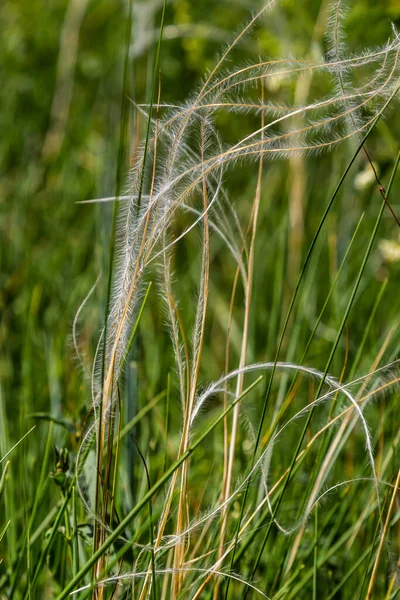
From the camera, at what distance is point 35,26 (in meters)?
3.03

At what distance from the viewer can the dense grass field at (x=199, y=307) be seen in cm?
78

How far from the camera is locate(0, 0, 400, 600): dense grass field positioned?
78 centimetres

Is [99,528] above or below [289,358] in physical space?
below

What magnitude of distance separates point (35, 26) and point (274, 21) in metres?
1.33

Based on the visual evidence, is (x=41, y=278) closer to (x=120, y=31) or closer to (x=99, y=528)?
(x=99, y=528)

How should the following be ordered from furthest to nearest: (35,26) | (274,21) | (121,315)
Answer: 1. (35,26)
2. (274,21)
3. (121,315)

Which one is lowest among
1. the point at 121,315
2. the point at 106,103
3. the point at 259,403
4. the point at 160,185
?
the point at 259,403

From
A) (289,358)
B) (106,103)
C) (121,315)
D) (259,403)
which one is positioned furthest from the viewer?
(106,103)

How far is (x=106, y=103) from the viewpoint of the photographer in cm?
284

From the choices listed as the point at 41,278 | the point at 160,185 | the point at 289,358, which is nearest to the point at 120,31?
the point at 41,278

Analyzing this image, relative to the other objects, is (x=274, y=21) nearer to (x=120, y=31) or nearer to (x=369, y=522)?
(x=120, y=31)

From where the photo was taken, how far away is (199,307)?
2.65 ft

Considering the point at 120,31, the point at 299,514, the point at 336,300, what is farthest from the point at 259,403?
the point at 120,31

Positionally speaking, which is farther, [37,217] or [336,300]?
[37,217]
